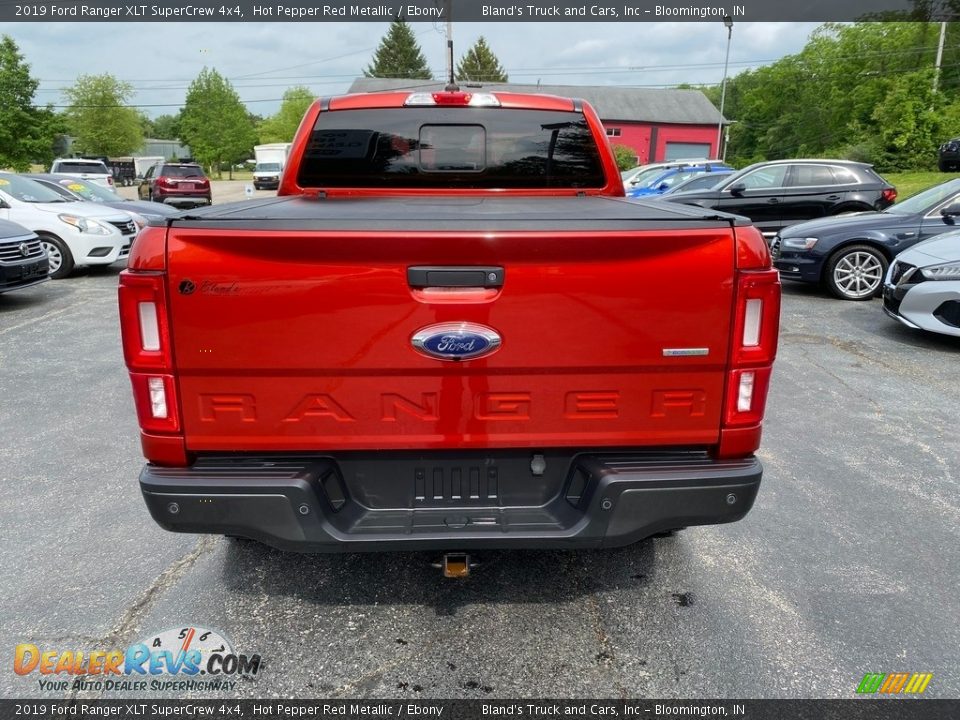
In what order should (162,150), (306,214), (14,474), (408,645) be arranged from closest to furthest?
1. (306,214)
2. (408,645)
3. (14,474)
4. (162,150)

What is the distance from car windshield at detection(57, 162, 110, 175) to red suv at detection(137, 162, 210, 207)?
1.94 metres

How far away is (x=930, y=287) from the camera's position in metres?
6.89

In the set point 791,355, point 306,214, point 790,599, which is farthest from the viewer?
point 791,355

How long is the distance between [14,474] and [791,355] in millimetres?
6625

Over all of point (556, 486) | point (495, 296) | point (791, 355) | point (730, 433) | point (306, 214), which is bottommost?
point (791, 355)

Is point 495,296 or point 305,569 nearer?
point 495,296

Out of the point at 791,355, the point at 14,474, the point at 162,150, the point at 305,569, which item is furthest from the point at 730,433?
the point at 162,150

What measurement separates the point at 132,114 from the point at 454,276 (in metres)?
74.6

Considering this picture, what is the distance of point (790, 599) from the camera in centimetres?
298

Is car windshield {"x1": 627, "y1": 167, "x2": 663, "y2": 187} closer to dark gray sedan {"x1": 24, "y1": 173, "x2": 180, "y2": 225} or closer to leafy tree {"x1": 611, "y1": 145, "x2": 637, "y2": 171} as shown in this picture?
dark gray sedan {"x1": 24, "y1": 173, "x2": 180, "y2": 225}

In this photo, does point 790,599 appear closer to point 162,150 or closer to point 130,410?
point 130,410

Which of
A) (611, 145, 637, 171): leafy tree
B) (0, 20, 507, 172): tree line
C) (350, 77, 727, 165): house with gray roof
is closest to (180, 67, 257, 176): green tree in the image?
(0, 20, 507, 172): tree line

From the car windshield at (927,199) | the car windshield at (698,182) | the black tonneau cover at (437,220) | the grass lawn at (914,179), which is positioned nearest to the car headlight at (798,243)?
the car windshield at (927,199)

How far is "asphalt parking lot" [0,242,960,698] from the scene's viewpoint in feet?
8.28
